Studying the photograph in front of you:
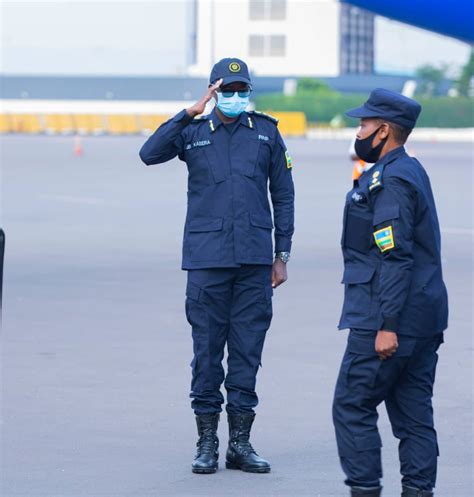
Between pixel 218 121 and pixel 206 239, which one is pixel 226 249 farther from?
pixel 218 121

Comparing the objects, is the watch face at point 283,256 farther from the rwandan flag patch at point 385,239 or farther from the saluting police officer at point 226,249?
the rwandan flag patch at point 385,239

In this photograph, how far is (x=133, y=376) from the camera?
30.7 ft

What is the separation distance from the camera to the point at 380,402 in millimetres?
5684

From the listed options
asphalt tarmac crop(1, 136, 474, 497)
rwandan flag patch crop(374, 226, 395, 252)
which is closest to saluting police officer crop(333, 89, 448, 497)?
rwandan flag patch crop(374, 226, 395, 252)

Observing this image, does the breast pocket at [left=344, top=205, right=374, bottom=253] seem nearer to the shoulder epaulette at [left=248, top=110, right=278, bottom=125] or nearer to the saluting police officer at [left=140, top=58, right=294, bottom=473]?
the saluting police officer at [left=140, top=58, right=294, bottom=473]

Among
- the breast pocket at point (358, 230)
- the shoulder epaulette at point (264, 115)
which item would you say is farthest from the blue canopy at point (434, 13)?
the breast pocket at point (358, 230)

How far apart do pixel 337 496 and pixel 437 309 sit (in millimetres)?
1218

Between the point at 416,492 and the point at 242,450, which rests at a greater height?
the point at 416,492

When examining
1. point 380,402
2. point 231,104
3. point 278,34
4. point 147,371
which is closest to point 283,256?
point 231,104

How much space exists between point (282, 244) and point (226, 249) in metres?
0.40

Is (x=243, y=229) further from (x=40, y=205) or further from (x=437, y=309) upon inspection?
(x=40, y=205)

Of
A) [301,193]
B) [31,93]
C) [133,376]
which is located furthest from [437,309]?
[31,93]

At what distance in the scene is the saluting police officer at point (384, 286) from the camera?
552 centimetres

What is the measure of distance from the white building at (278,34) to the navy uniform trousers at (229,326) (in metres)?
142
